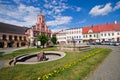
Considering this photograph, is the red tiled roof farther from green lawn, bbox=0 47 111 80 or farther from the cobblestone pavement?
green lawn, bbox=0 47 111 80

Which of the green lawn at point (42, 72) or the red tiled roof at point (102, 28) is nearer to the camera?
the green lawn at point (42, 72)

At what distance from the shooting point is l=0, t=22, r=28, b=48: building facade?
4975 cm

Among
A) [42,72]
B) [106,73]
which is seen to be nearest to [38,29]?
[42,72]

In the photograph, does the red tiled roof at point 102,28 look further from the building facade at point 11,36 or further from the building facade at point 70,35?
the building facade at point 11,36

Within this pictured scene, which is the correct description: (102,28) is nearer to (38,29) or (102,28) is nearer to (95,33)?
(95,33)

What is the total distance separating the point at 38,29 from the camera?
62562mm

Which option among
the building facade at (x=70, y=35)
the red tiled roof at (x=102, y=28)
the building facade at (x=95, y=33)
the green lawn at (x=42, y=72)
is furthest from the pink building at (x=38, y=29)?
the green lawn at (x=42, y=72)

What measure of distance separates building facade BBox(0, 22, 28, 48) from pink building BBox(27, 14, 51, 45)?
3.44m

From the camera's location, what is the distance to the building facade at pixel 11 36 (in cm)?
4975

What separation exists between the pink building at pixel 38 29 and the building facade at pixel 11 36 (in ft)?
11.3

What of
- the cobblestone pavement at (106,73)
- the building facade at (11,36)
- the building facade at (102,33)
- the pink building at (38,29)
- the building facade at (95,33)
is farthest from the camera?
the pink building at (38,29)

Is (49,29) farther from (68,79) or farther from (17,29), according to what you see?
(68,79)

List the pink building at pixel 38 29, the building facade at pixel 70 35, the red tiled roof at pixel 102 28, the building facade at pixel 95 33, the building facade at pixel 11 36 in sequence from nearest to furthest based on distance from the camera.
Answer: the building facade at pixel 11 36
the building facade at pixel 95 33
the red tiled roof at pixel 102 28
the pink building at pixel 38 29
the building facade at pixel 70 35

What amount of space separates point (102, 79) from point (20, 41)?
55.4 metres
